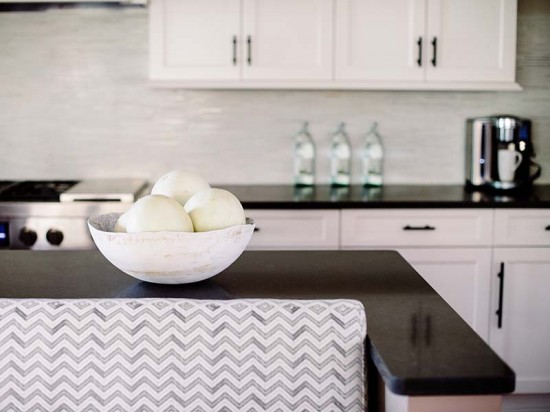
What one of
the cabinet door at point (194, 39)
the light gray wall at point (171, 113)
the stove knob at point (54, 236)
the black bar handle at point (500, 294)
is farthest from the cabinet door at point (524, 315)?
the stove knob at point (54, 236)

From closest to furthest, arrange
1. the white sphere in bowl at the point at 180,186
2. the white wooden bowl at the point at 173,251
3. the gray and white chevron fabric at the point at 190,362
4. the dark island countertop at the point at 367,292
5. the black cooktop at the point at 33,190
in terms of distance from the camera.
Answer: the dark island countertop at the point at 367,292 < the gray and white chevron fabric at the point at 190,362 < the white wooden bowl at the point at 173,251 < the white sphere in bowl at the point at 180,186 < the black cooktop at the point at 33,190

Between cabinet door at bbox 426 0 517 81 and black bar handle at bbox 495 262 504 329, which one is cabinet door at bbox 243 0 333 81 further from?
black bar handle at bbox 495 262 504 329

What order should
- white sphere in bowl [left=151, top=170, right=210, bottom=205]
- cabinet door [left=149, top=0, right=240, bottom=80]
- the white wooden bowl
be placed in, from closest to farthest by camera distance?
1. the white wooden bowl
2. white sphere in bowl [left=151, top=170, right=210, bottom=205]
3. cabinet door [left=149, top=0, right=240, bottom=80]

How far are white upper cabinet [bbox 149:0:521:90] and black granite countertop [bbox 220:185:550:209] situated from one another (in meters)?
0.47

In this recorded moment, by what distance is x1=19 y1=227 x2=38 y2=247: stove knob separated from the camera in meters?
3.23

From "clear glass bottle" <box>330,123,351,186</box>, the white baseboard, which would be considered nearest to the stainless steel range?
"clear glass bottle" <box>330,123,351,186</box>

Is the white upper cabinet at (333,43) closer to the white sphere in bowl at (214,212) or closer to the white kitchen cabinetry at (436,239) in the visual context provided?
the white kitchen cabinetry at (436,239)

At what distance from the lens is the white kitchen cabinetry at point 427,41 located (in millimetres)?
3498

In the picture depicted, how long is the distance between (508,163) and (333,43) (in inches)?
37.0

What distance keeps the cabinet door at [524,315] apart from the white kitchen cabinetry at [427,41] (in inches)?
31.3

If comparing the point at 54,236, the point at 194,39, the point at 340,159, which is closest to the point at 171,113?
the point at 194,39

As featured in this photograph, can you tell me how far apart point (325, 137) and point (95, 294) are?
7.93ft

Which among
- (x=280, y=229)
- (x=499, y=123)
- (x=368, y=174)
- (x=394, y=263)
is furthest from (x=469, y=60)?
(x=394, y=263)

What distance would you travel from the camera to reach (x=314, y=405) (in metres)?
1.33
